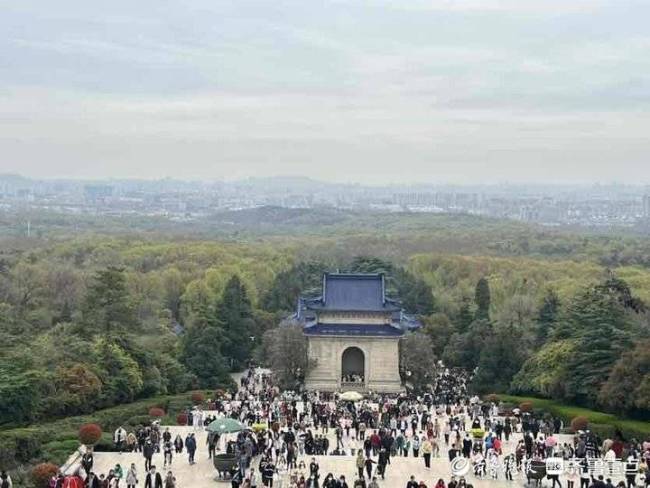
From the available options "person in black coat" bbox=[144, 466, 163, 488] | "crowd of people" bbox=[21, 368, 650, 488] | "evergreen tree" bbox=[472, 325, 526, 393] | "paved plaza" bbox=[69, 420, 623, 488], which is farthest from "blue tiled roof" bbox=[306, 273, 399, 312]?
"person in black coat" bbox=[144, 466, 163, 488]

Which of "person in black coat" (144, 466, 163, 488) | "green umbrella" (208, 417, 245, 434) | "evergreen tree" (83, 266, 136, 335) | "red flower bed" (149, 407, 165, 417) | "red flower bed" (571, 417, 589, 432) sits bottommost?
"red flower bed" (149, 407, 165, 417)

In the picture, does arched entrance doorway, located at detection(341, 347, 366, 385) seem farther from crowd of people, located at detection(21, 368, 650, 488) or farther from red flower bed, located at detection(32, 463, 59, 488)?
red flower bed, located at detection(32, 463, 59, 488)

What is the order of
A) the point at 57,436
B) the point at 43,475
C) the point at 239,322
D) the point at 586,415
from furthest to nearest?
the point at 239,322, the point at 586,415, the point at 57,436, the point at 43,475

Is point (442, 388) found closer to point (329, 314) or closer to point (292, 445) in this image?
point (329, 314)

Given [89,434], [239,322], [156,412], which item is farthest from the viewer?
[239,322]

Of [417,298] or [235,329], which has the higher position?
[417,298]

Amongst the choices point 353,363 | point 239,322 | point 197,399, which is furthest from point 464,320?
point 197,399

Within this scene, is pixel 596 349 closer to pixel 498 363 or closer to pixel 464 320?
pixel 498 363
